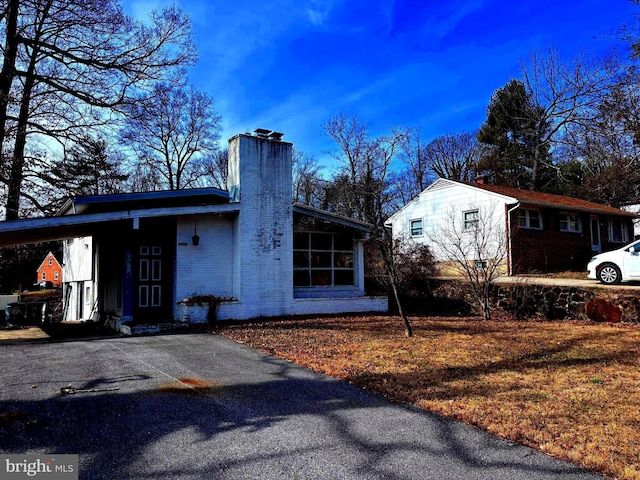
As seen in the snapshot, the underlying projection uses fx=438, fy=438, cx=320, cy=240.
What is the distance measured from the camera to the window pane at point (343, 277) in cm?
1502

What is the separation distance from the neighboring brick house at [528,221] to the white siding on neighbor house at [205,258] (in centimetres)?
1195

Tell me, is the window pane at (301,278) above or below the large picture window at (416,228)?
below

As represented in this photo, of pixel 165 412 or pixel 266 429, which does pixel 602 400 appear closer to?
pixel 266 429

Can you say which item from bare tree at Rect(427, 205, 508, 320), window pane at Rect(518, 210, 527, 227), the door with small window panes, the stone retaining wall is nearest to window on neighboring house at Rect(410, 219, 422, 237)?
bare tree at Rect(427, 205, 508, 320)

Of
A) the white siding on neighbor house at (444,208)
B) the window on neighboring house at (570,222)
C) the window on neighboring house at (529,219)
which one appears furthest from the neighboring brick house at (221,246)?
the window on neighboring house at (570,222)

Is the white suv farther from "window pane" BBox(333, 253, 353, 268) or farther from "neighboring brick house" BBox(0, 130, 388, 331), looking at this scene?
"window pane" BBox(333, 253, 353, 268)

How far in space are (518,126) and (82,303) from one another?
32501 mm

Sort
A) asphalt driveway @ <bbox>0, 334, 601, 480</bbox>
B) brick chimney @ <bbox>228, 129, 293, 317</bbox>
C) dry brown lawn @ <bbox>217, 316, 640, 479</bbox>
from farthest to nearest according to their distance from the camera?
brick chimney @ <bbox>228, 129, 293, 317</bbox> < dry brown lawn @ <bbox>217, 316, 640, 479</bbox> < asphalt driveway @ <bbox>0, 334, 601, 480</bbox>

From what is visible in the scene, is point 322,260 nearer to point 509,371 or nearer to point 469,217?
point 509,371

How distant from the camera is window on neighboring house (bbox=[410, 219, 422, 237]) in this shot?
2431cm

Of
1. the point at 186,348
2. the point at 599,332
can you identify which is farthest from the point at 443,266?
the point at 186,348

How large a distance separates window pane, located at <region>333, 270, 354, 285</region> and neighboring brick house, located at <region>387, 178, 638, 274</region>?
771 centimetres

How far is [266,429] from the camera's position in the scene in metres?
4.22

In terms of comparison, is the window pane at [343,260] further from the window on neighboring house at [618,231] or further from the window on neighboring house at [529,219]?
the window on neighboring house at [618,231]
